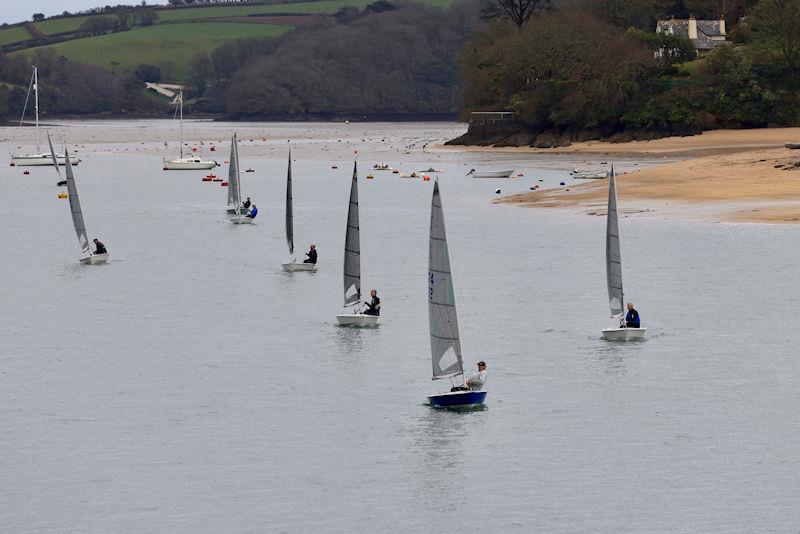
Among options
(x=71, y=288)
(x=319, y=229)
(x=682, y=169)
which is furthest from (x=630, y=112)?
(x=71, y=288)

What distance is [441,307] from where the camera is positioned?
38156mm

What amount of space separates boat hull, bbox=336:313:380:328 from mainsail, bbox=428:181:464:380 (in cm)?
1254

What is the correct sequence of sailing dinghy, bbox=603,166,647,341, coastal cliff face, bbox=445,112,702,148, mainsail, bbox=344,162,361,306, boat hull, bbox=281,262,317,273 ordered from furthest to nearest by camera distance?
coastal cliff face, bbox=445,112,702,148
boat hull, bbox=281,262,317,273
mainsail, bbox=344,162,361,306
sailing dinghy, bbox=603,166,647,341

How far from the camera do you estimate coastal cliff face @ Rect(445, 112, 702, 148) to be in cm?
15500

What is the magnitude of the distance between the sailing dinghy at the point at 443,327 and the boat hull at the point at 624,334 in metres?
10.3

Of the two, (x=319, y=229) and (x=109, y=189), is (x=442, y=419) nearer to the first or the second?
(x=319, y=229)

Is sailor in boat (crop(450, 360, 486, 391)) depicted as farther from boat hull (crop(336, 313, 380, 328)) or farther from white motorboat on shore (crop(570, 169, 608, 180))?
white motorboat on shore (crop(570, 169, 608, 180))

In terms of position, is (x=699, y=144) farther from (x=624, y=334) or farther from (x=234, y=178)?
(x=624, y=334)

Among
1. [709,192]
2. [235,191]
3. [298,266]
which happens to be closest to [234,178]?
[235,191]

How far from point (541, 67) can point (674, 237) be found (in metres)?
95.7

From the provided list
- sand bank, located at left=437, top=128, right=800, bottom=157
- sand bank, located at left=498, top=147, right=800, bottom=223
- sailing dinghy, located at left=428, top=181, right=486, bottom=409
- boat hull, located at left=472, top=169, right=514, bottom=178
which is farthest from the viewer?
sand bank, located at left=437, top=128, right=800, bottom=157

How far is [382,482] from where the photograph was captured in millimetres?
32406

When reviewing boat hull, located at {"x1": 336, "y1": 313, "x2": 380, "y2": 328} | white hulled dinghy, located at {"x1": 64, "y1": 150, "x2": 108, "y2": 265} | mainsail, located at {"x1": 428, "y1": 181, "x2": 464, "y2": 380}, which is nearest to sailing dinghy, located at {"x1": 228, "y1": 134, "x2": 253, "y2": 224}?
white hulled dinghy, located at {"x1": 64, "y1": 150, "x2": 108, "y2": 265}

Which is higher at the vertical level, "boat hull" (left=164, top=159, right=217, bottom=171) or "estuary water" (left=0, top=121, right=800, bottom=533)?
"boat hull" (left=164, top=159, right=217, bottom=171)
